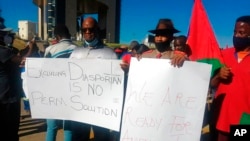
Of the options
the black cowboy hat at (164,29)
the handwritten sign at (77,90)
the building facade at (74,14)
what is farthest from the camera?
the building facade at (74,14)

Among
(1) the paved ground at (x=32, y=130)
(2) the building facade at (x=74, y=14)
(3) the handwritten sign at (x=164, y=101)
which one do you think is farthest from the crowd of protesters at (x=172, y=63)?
(2) the building facade at (x=74, y=14)

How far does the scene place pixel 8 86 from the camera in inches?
139

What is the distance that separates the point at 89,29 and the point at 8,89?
1.02m

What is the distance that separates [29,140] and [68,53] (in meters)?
1.96

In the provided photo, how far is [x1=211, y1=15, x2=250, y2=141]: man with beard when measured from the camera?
9.25 ft

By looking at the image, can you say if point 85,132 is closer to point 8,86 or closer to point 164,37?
point 8,86

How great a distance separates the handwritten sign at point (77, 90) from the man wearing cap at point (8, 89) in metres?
0.16

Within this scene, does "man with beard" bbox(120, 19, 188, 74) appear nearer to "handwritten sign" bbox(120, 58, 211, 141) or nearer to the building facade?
"handwritten sign" bbox(120, 58, 211, 141)

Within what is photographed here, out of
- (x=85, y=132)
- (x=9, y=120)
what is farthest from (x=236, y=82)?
(x=9, y=120)

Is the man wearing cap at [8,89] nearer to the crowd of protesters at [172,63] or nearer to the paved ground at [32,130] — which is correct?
the crowd of protesters at [172,63]

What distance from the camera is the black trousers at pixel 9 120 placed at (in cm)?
359

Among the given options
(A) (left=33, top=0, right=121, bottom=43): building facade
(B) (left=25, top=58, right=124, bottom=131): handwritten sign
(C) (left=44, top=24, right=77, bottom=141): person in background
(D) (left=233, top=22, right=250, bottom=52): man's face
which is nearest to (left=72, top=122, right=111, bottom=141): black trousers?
(B) (left=25, top=58, right=124, bottom=131): handwritten sign

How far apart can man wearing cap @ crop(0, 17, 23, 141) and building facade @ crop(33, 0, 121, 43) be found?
103ft

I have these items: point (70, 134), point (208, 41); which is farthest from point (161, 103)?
point (70, 134)
